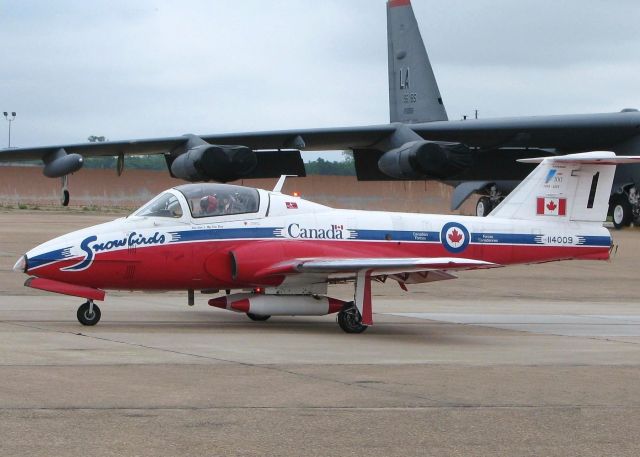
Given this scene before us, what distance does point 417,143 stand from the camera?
25672mm

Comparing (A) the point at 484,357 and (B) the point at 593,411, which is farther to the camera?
(A) the point at 484,357

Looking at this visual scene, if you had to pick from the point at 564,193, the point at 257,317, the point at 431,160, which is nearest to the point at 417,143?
the point at 431,160

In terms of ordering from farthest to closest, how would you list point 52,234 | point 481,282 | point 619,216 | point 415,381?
point 619,216 < point 52,234 < point 481,282 < point 415,381

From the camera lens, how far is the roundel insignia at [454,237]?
44.9 ft

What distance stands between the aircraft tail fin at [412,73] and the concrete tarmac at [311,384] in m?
22.1

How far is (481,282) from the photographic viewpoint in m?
21.0

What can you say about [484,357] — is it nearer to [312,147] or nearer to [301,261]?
[301,261]

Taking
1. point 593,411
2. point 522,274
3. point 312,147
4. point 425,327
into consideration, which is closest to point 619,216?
point 312,147

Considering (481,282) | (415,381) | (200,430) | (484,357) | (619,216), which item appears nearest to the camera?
(200,430)

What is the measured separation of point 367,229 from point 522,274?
992cm

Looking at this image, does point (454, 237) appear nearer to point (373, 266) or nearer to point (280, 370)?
point (373, 266)

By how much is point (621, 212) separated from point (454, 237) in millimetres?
21432

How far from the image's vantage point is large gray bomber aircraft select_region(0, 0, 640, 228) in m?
27.3

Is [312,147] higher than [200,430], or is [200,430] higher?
[312,147]
